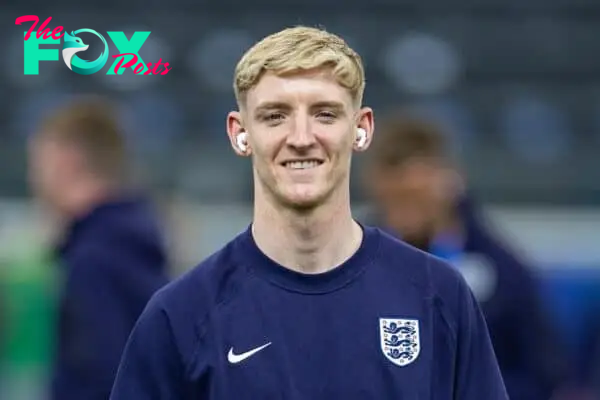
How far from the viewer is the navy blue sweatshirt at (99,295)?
16.4ft

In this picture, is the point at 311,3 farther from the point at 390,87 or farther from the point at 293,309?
the point at 293,309

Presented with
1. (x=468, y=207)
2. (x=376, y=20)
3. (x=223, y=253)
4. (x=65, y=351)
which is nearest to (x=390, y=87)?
(x=376, y=20)

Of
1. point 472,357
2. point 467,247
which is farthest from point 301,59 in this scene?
point 467,247

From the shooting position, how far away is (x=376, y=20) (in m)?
12.6

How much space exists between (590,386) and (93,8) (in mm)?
5642

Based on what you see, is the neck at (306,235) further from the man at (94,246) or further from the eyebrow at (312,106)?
the man at (94,246)

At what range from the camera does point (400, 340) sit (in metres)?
2.93

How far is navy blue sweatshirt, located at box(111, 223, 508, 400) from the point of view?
2902mm

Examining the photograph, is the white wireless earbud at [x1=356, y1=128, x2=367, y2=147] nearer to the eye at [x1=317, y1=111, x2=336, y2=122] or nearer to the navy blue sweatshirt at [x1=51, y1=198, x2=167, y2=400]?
the eye at [x1=317, y1=111, x2=336, y2=122]

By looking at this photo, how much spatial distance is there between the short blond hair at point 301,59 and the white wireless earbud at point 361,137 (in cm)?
7

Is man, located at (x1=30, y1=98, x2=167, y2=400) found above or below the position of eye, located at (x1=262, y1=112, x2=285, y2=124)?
below

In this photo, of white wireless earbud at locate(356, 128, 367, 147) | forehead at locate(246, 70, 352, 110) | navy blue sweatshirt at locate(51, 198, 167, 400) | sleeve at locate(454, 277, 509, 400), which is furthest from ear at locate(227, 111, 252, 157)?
navy blue sweatshirt at locate(51, 198, 167, 400)

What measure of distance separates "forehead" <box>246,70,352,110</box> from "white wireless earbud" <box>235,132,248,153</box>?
0.11 metres

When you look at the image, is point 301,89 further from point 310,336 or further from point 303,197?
point 310,336
